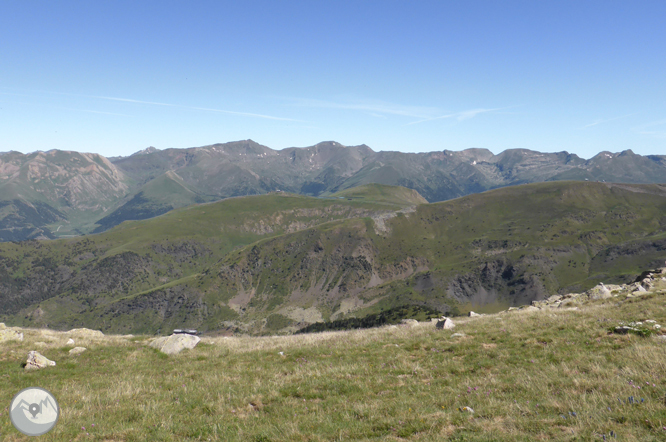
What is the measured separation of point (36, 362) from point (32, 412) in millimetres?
15848

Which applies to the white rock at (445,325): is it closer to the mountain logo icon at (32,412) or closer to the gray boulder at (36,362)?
the mountain logo icon at (32,412)

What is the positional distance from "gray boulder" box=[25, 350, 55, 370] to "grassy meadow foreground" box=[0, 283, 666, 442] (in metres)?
0.51

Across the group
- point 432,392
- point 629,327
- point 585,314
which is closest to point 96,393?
point 432,392

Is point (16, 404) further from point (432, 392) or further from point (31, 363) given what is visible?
point (31, 363)

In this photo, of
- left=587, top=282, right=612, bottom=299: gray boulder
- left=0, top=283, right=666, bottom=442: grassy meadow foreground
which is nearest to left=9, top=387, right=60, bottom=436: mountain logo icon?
left=0, top=283, right=666, bottom=442: grassy meadow foreground

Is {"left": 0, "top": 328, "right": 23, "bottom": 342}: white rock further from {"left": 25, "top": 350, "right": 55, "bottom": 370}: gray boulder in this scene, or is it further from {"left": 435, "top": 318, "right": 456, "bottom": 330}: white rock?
{"left": 435, "top": 318, "right": 456, "bottom": 330}: white rock

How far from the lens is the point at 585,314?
84.4 feet

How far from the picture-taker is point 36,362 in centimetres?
2072

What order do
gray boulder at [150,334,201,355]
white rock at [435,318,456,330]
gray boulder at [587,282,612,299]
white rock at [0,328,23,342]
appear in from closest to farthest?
1. gray boulder at [150,334,201,355]
2. white rock at [0,328,23,342]
3. white rock at [435,318,456,330]
4. gray boulder at [587,282,612,299]

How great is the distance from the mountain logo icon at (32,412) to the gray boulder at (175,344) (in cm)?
1686

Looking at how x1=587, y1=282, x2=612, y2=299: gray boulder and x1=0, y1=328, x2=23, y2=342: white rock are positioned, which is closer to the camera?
x1=0, y1=328, x2=23, y2=342: white rock

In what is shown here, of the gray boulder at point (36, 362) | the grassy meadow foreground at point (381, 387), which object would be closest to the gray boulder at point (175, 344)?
the grassy meadow foreground at point (381, 387)

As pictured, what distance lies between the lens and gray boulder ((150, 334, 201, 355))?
25406 mm

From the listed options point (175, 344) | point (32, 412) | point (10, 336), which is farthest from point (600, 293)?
point (10, 336)
